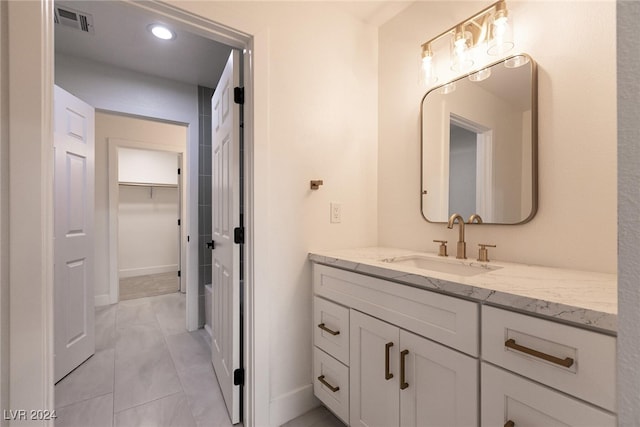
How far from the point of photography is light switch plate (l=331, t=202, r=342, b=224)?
174 cm

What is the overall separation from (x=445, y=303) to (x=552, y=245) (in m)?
0.66

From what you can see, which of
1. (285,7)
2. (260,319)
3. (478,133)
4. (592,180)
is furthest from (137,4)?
(592,180)

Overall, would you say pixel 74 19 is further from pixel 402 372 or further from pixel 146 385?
pixel 402 372

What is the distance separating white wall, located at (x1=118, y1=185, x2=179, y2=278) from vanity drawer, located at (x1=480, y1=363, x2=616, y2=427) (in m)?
5.28

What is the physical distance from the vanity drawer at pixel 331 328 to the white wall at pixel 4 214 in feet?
3.98

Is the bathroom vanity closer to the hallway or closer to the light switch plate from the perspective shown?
the light switch plate

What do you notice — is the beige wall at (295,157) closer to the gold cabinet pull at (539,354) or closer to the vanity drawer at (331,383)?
the vanity drawer at (331,383)

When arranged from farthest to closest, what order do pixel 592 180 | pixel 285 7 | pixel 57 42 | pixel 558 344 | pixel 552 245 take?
pixel 57 42 → pixel 285 7 → pixel 552 245 → pixel 592 180 → pixel 558 344

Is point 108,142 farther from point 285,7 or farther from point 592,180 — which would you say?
point 592,180

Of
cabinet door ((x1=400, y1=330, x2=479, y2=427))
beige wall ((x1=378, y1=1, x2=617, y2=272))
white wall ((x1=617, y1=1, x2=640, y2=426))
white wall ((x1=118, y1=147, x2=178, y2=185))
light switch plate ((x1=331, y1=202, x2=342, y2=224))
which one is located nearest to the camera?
white wall ((x1=617, y1=1, x2=640, y2=426))

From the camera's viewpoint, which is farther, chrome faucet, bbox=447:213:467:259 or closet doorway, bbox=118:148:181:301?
closet doorway, bbox=118:148:181:301

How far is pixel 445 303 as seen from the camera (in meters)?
0.95

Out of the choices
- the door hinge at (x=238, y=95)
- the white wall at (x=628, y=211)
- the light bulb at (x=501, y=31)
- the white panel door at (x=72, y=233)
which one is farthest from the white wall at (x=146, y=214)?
the white wall at (x=628, y=211)

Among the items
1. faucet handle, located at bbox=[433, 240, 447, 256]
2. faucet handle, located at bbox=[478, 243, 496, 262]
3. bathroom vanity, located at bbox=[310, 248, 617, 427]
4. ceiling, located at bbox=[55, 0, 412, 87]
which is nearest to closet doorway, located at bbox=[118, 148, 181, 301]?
ceiling, located at bbox=[55, 0, 412, 87]
